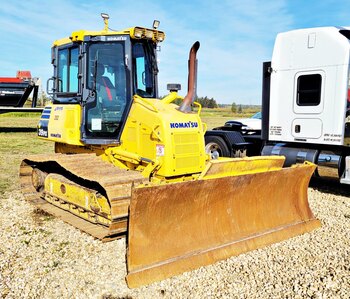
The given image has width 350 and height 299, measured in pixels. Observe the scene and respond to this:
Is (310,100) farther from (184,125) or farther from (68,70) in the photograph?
(68,70)

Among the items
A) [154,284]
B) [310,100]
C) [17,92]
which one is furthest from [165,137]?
[17,92]

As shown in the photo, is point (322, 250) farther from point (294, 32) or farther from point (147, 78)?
point (294, 32)

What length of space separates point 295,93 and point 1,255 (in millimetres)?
6517

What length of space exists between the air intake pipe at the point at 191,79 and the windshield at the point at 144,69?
0.70 meters

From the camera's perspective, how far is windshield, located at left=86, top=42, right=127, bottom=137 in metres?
6.02

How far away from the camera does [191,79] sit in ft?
18.1

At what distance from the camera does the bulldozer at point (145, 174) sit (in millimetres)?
4469

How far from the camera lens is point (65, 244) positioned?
202 inches

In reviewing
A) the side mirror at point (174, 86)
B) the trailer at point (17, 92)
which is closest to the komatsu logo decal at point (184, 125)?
the side mirror at point (174, 86)

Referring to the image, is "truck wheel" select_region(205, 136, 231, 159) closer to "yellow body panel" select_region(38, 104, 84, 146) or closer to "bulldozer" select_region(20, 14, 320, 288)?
"bulldozer" select_region(20, 14, 320, 288)

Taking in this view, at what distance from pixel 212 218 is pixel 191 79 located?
1.92 meters

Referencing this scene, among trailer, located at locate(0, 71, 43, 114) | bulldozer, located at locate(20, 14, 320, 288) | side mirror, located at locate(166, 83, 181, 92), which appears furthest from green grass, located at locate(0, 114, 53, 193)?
trailer, located at locate(0, 71, 43, 114)

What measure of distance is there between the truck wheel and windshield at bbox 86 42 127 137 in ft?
13.4

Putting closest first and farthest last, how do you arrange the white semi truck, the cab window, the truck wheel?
1. the cab window
2. the white semi truck
3. the truck wheel
